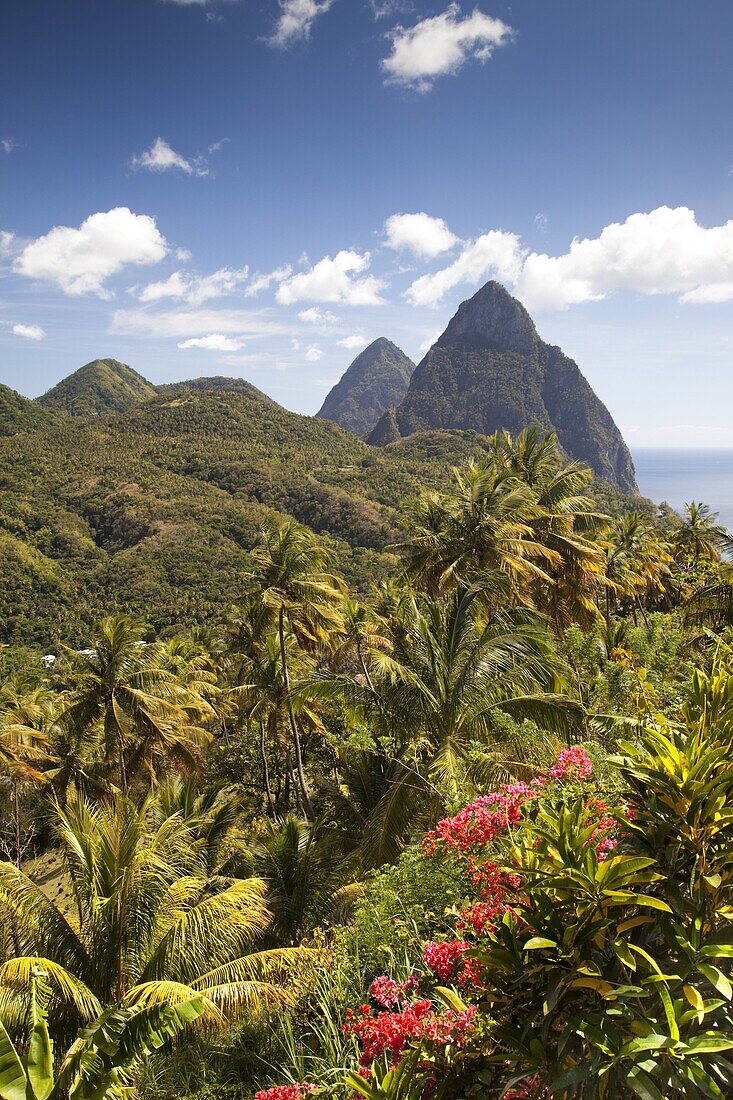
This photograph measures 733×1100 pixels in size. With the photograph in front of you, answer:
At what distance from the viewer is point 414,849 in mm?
6312

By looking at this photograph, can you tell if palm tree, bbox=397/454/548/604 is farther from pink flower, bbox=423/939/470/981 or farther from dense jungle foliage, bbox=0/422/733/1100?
pink flower, bbox=423/939/470/981

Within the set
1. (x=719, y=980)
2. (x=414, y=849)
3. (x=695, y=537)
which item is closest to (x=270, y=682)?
(x=414, y=849)

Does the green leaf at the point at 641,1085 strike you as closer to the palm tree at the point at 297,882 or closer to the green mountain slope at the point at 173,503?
the palm tree at the point at 297,882

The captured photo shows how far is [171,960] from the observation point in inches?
261

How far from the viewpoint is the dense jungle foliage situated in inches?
110

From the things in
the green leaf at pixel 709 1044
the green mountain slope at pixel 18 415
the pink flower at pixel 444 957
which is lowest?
the pink flower at pixel 444 957

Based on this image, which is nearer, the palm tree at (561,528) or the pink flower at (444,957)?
the pink flower at (444,957)

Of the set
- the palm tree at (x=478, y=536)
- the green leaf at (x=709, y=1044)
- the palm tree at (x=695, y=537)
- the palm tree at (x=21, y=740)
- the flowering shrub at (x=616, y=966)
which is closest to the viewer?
the green leaf at (x=709, y=1044)

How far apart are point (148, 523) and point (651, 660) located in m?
96.4

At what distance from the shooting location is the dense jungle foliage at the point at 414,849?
9.19ft

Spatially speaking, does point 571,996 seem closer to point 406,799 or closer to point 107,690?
point 406,799

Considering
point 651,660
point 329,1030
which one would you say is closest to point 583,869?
point 329,1030

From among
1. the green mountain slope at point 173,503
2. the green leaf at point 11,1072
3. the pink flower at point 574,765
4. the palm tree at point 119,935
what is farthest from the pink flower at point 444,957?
the green mountain slope at point 173,503

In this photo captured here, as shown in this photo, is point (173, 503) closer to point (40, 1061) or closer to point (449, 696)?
point (449, 696)
